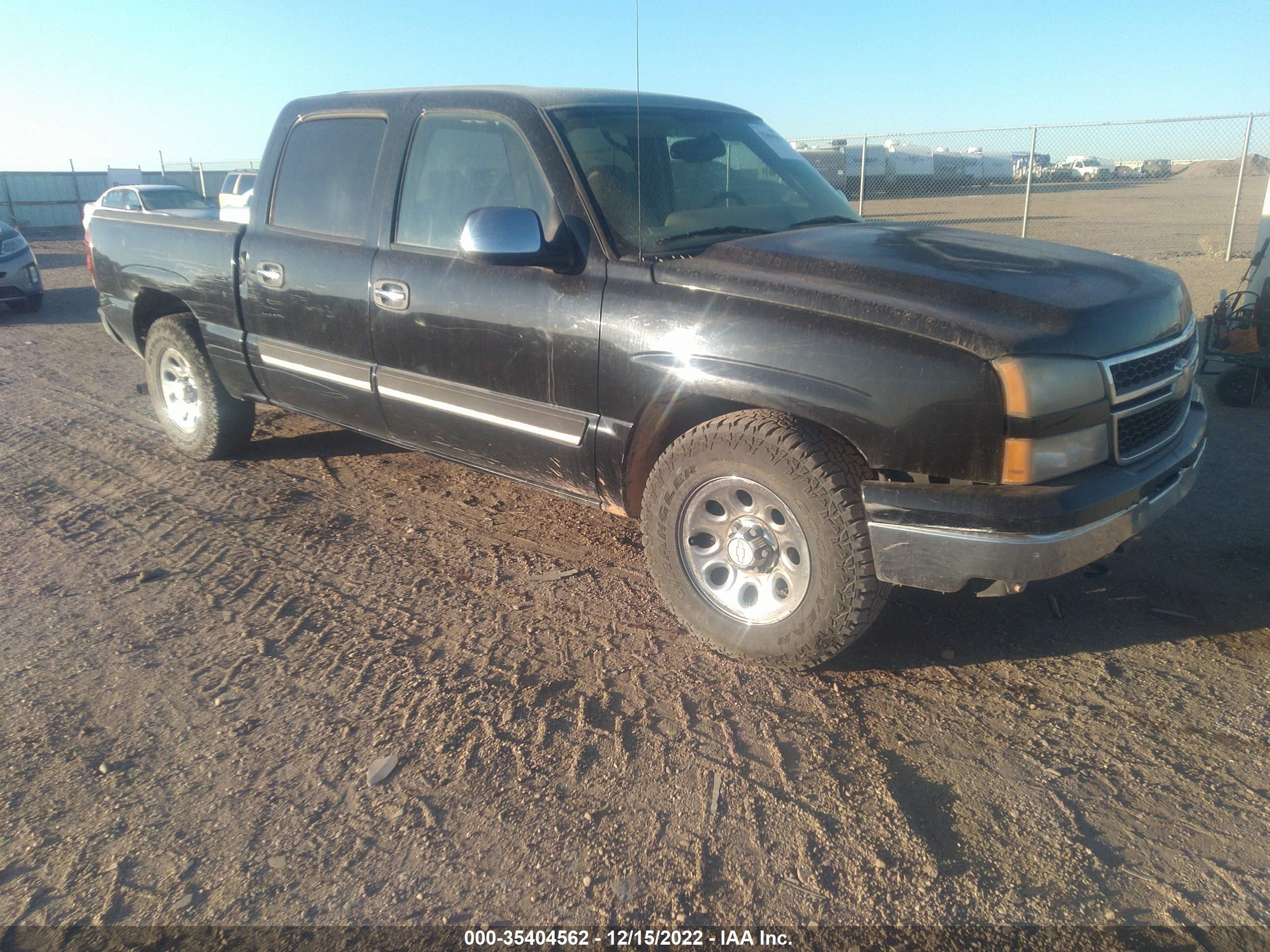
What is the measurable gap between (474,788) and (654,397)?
144 centimetres

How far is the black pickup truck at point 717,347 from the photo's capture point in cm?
259

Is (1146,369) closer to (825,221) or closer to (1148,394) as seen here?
(1148,394)

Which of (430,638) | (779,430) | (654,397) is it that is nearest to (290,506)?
(430,638)

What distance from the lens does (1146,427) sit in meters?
2.91

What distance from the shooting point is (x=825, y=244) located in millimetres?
3225

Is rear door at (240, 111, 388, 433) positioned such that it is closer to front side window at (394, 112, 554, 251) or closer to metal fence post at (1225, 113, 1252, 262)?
front side window at (394, 112, 554, 251)

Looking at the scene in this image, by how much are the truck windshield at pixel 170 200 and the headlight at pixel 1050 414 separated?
1849 centimetres

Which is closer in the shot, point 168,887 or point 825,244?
point 168,887

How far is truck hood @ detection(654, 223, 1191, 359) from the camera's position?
8.43ft

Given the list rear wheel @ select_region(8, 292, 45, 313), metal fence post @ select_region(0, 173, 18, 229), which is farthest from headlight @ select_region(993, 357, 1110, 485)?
metal fence post @ select_region(0, 173, 18, 229)

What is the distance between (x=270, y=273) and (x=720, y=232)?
240 cm

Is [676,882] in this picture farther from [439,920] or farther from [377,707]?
[377,707]

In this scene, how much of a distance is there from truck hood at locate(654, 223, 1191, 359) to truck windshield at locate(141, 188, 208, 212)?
17.5 metres

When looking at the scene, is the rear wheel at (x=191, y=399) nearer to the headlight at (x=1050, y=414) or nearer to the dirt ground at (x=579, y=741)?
the dirt ground at (x=579, y=741)
